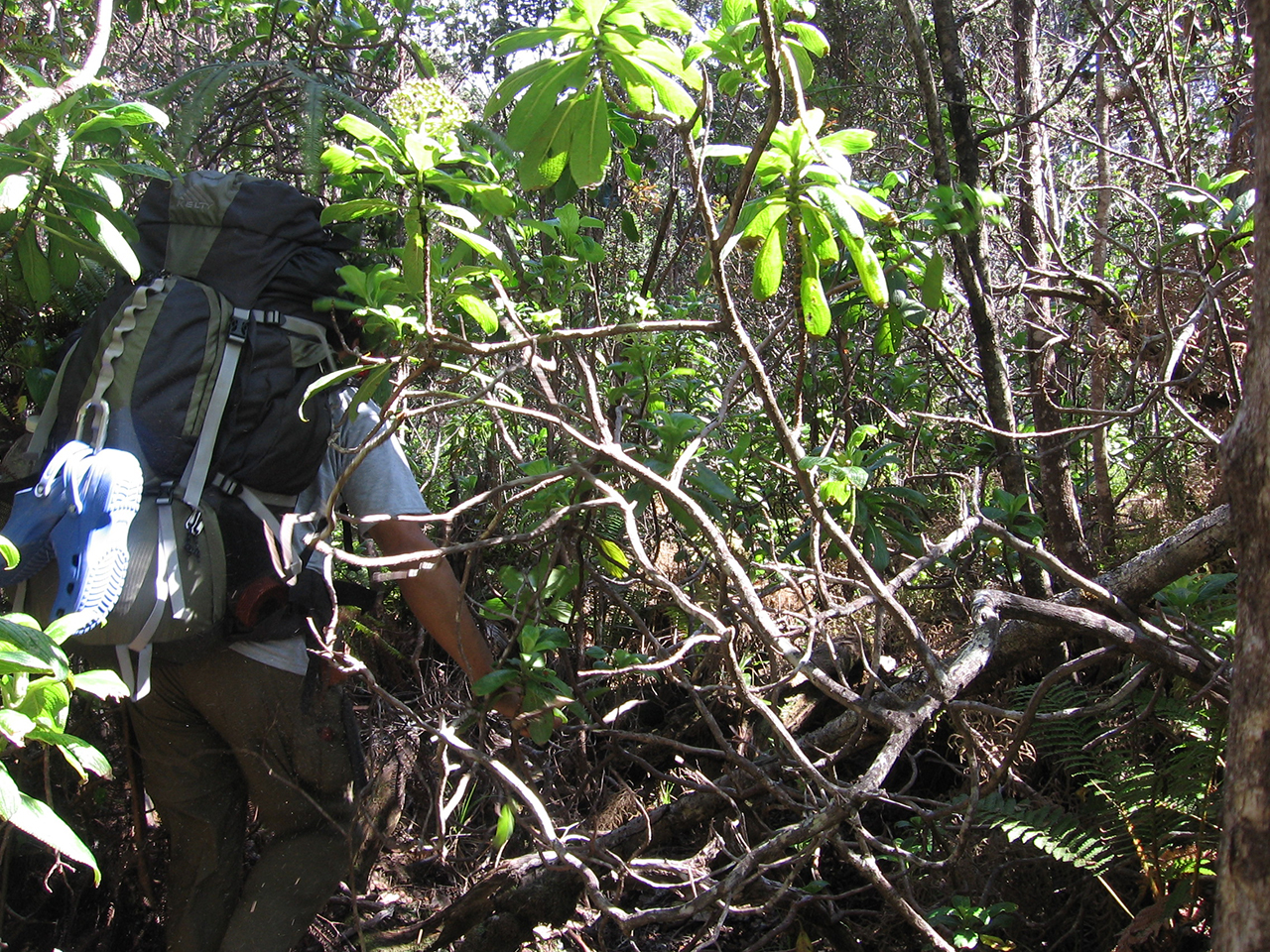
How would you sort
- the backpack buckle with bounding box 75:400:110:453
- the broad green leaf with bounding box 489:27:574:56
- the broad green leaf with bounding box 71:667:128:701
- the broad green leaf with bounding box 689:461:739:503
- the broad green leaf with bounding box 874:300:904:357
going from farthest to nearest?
the broad green leaf with bounding box 874:300:904:357 < the broad green leaf with bounding box 689:461:739:503 < the backpack buckle with bounding box 75:400:110:453 < the broad green leaf with bounding box 71:667:128:701 < the broad green leaf with bounding box 489:27:574:56

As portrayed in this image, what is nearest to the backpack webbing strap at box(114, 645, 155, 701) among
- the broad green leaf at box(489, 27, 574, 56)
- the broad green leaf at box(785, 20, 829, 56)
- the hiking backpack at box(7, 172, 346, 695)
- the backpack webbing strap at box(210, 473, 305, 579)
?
the hiking backpack at box(7, 172, 346, 695)

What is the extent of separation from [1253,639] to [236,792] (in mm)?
2672

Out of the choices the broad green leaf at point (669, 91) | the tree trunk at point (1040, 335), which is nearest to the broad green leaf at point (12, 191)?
the broad green leaf at point (669, 91)

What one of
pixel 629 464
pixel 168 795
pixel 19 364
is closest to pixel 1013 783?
pixel 629 464

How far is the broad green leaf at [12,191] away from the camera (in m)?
1.90

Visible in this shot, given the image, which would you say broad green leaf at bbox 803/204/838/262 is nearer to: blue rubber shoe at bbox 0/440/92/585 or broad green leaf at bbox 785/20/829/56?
broad green leaf at bbox 785/20/829/56

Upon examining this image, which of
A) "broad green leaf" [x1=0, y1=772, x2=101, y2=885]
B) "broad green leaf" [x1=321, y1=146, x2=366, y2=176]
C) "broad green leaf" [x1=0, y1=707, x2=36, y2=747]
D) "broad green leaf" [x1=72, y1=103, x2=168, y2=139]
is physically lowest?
"broad green leaf" [x1=0, y1=772, x2=101, y2=885]

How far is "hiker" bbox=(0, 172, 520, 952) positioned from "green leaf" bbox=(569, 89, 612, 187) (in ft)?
2.83

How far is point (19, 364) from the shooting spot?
113 inches

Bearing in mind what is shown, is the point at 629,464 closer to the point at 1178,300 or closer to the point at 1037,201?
the point at 1037,201

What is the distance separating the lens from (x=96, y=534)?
6.70 ft

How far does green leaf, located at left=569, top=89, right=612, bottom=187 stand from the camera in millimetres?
1694

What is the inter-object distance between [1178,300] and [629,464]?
3.09 metres

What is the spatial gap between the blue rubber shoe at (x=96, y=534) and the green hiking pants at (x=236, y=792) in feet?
1.64
